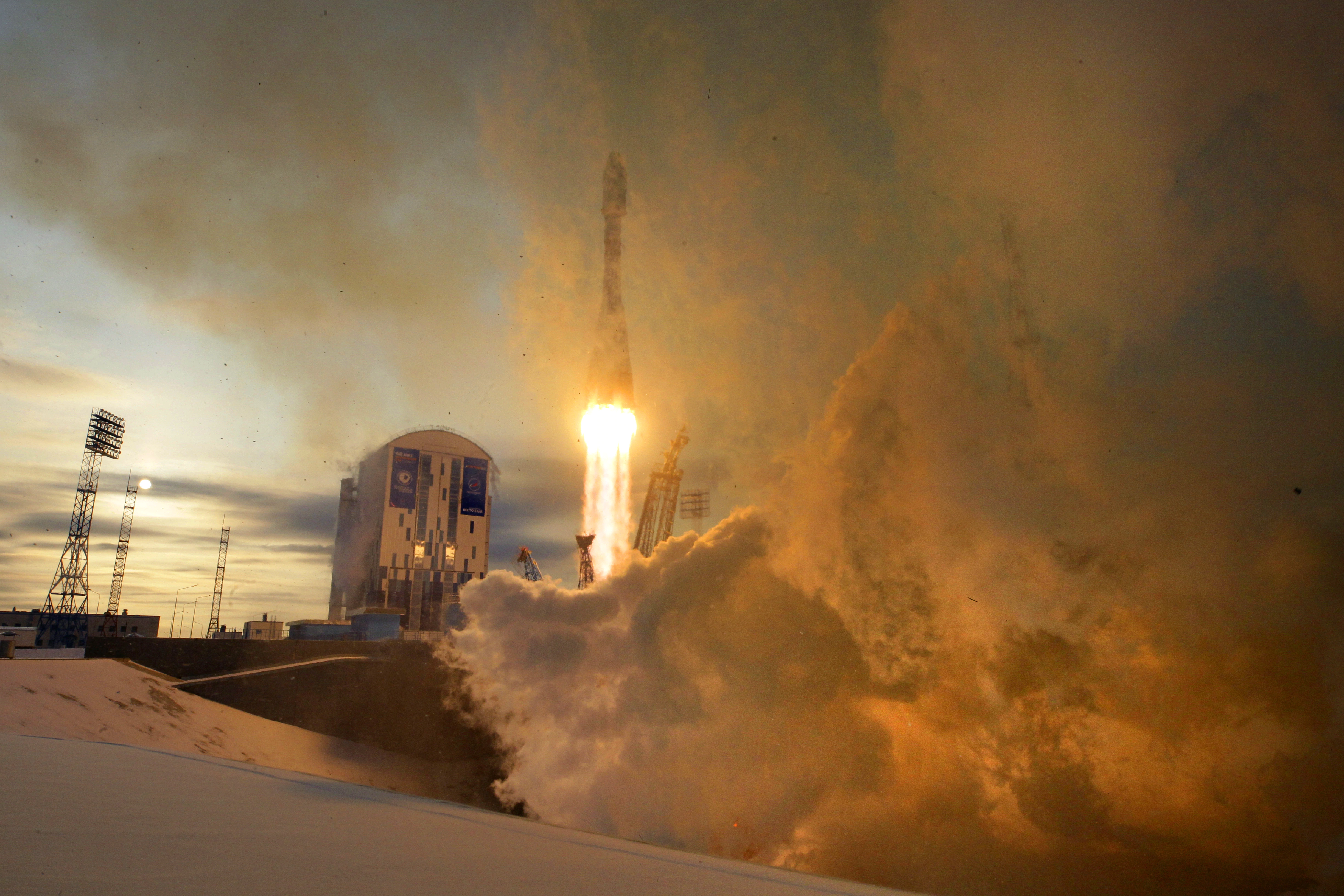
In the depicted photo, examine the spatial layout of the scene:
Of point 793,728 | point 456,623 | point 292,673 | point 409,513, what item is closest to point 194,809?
point 793,728

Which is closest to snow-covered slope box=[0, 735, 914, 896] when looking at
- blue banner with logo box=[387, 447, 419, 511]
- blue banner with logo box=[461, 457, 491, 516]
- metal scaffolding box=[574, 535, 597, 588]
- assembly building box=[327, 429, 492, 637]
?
metal scaffolding box=[574, 535, 597, 588]

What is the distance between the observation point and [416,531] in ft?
343

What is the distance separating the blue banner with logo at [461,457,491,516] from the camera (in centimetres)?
10994

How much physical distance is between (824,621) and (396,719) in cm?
3175

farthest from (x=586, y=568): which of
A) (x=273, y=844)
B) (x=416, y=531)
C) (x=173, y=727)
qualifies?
(x=416, y=531)

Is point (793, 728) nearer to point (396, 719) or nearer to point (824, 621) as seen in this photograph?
point (824, 621)

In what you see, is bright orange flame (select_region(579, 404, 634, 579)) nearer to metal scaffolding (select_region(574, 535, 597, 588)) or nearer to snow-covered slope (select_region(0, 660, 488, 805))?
metal scaffolding (select_region(574, 535, 597, 588))

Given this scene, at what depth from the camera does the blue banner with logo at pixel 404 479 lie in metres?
104

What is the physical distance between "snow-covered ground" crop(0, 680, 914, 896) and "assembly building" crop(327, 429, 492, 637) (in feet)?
298

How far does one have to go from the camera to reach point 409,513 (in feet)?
344

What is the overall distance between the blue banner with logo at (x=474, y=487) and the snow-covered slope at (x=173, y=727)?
67385 millimetres

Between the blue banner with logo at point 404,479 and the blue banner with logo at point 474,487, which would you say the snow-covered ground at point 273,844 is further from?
the blue banner with logo at point 474,487

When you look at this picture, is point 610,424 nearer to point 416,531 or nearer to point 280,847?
point 280,847

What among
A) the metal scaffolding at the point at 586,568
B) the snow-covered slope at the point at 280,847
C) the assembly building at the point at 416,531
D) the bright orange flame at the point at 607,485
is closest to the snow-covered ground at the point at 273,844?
the snow-covered slope at the point at 280,847
